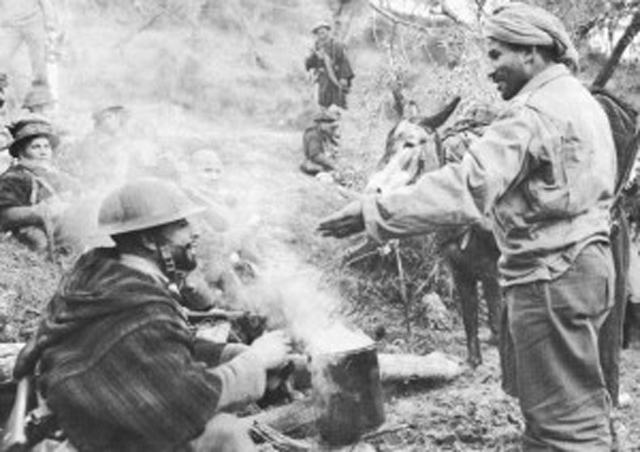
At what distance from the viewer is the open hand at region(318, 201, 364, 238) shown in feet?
10.7

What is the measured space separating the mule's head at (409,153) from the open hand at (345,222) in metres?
2.16

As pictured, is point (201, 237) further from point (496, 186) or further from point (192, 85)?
point (192, 85)

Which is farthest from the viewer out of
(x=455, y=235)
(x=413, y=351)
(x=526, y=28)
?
(x=413, y=351)

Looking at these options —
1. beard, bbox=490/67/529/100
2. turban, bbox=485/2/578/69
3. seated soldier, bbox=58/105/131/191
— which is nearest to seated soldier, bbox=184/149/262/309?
seated soldier, bbox=58/105/131/191

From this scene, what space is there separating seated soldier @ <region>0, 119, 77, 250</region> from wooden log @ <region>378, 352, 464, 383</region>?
3263 mm

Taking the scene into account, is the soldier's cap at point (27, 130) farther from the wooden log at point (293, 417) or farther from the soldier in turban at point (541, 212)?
the soldier in turban at point (541, 212)

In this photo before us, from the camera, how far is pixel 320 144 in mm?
13836

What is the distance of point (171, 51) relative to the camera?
16484 millimetres

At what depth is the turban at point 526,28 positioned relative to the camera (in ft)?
11.2

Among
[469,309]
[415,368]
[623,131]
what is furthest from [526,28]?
[469,309]

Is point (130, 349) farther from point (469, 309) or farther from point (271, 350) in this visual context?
point (469, 309)

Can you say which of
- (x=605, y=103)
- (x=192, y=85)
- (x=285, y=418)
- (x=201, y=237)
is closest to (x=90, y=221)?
(x=201, y=237)

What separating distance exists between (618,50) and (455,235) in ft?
14.9

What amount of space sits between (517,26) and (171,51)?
14.1 meters
